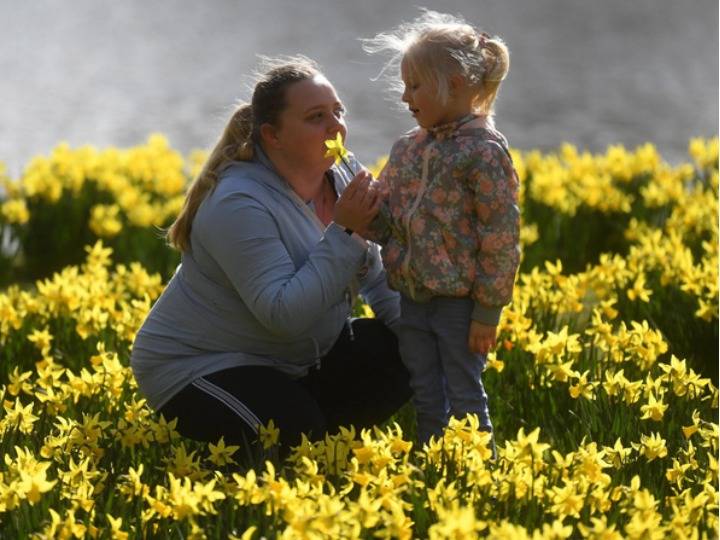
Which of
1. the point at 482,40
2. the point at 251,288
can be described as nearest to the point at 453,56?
the point at 482,40

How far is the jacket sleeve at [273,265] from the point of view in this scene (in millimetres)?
3703

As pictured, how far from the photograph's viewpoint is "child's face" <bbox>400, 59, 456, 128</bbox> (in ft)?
12.2

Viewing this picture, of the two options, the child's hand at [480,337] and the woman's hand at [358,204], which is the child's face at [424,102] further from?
the child's hand at [480,337]

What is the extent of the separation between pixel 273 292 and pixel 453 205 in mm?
564

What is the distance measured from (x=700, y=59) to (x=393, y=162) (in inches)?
628

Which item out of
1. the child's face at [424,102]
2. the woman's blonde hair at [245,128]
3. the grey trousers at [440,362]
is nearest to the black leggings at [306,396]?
the grey trousers at [440,362]

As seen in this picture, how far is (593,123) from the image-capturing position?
14422mm

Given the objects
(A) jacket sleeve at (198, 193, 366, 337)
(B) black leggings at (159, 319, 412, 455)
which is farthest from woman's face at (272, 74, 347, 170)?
(B) black leggings at (159, 319, 412, 455)

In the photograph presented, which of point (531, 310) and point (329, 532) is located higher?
point (531, 310)

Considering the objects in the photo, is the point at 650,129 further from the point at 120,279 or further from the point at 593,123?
the point at 120,279

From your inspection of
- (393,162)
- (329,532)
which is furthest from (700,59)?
(329,532)

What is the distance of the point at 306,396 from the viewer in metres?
3.86

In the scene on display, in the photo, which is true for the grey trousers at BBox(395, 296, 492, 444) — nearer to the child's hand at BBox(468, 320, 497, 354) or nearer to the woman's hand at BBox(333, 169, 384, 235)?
the child's hand at BBox(468, 320, 497, 354)

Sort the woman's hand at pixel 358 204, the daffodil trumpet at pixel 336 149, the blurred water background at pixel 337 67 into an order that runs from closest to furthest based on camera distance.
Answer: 1. the daffodil trumpet at pixel 336 149
2. the woman's hand at pixel 358 204
3. the blurred water background at pixel 337 67
